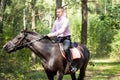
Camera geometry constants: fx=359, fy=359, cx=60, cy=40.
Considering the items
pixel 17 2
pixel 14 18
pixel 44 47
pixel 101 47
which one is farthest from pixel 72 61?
pixel 101 47

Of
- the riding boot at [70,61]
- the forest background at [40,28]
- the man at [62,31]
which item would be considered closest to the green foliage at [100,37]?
the forest background at [40,28]

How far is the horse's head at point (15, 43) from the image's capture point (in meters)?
10.1

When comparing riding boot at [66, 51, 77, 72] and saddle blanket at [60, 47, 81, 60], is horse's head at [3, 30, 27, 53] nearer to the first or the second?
riding boot at [66, 51, 77, 72]

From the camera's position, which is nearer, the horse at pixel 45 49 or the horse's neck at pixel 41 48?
the horse at pixel 45 49

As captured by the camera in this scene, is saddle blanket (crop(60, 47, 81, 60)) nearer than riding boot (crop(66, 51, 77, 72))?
No

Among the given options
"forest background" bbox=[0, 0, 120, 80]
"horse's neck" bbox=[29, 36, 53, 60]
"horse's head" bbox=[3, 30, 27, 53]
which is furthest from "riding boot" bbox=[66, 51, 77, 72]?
"forest background" bbox=[0, 0, 120, 80]

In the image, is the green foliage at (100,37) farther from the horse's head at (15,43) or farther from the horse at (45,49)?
the horse's head at (15,43)

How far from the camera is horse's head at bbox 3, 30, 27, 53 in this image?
10062mm

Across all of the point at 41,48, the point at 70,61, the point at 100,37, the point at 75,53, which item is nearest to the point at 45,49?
the point at 41,48

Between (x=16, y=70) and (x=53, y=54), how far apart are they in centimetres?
305

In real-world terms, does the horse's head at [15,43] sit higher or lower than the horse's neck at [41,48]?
higher

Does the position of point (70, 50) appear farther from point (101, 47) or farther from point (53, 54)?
point (101, 47)

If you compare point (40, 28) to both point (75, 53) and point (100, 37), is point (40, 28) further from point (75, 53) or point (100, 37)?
point (75, 53)

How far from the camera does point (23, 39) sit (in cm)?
1025
